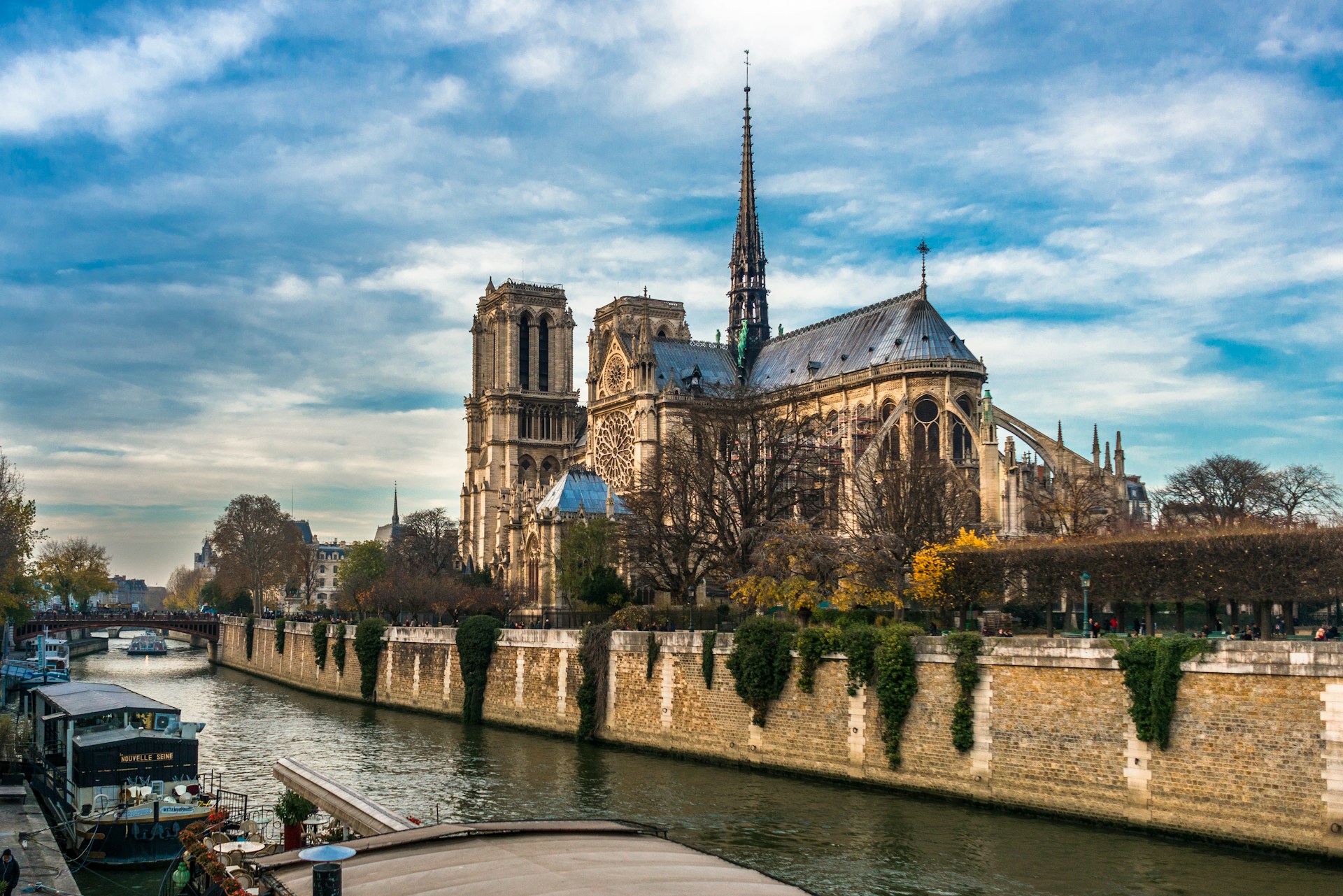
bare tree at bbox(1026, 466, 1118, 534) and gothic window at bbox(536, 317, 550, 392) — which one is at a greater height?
gothic window at bbox(536, 317, 550, 392)

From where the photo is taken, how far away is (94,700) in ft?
94.9

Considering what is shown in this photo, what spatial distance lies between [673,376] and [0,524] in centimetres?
3977

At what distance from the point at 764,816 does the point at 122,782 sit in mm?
12592

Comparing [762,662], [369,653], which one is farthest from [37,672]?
[762,662]

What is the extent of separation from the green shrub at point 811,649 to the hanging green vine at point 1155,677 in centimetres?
812

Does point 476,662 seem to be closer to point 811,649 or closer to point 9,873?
point 811,649

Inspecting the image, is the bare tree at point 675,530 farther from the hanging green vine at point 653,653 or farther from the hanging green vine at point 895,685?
the hanging green vine at point 895,685

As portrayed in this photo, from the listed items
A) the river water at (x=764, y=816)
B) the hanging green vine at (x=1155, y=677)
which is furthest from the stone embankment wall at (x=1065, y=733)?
the river water at (x=764, y=816)

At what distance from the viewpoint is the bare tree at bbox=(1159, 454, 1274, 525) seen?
184 ft

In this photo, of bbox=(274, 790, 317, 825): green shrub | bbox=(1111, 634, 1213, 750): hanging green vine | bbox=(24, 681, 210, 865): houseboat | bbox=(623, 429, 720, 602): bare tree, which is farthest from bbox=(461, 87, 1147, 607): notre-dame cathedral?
bbox=(274, 790, 317, 825): green shrub

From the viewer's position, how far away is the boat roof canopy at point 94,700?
2717 cm

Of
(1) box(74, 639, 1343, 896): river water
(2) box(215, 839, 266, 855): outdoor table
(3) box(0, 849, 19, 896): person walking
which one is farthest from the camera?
(1) box(74, 639, 1343, 896): river water

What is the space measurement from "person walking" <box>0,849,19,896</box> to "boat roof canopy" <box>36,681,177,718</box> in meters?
8.81

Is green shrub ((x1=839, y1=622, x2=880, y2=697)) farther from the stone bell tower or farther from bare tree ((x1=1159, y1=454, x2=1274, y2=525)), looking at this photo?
the stone bell tower
